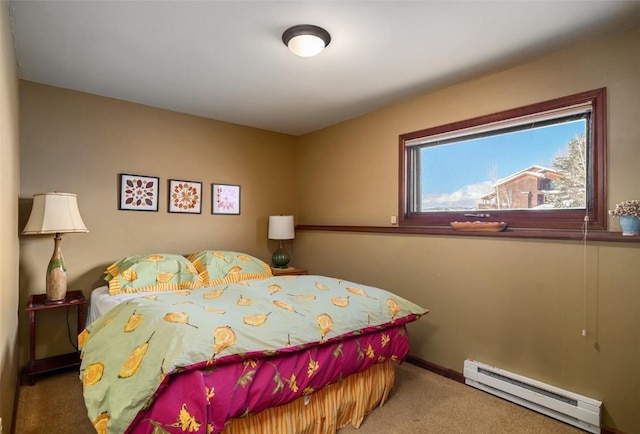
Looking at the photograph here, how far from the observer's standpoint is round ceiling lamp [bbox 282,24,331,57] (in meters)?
1.97

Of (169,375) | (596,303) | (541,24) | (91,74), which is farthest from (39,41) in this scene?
(596,303)

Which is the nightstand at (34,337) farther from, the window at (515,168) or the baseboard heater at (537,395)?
the baseboard heater at (537,395)

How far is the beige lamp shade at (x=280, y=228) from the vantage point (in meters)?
3.90

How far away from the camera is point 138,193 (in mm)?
3225

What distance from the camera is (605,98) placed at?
80.1 inches

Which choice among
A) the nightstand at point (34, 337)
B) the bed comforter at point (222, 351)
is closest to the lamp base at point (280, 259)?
the bed comforter at point (222, 351)

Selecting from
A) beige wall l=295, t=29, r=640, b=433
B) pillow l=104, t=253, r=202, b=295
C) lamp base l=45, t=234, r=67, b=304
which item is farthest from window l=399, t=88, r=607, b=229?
lamp base l=45, t=234, r=67, b=304

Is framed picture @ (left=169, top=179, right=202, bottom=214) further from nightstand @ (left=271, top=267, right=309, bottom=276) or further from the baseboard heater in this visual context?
the baseboard heater

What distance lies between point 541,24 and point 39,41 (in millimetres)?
2992

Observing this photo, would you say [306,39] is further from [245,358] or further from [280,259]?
[280,259]

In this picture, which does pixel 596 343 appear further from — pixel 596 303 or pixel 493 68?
pixel 493 68

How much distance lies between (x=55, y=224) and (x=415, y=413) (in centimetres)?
279

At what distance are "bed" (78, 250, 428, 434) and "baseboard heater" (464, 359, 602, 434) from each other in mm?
684

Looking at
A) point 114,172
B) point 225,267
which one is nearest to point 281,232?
point 225,267
